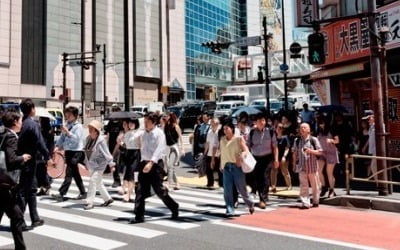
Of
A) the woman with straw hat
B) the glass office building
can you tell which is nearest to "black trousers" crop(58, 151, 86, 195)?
the woman with straw hat

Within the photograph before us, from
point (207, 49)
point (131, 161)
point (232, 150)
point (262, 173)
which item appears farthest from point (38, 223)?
point (207, 49)

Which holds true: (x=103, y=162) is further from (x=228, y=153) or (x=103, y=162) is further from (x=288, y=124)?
(x=288, y=124)

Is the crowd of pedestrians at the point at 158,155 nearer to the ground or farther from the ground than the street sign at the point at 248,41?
nearer to the ground

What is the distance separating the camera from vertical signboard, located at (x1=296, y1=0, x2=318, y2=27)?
1814 cm

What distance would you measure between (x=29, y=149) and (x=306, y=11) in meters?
13.8

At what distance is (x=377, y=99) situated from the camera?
10578 millimetres

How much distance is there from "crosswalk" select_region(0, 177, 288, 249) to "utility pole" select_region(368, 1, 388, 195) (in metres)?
2.78

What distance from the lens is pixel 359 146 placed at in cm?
1526

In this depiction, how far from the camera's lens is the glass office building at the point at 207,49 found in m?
81.9

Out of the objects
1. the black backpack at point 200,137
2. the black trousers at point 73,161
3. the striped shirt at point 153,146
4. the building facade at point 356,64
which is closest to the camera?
the striped shirt at point 153,146

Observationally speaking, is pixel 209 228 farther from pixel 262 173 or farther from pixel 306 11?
pixel 306 11

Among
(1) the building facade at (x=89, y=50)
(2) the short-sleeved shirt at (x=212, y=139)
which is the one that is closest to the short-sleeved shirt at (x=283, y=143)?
(2) the short-sleeved shirt at (x=212, y=139)

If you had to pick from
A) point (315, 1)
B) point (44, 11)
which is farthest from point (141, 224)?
point (44, 11)

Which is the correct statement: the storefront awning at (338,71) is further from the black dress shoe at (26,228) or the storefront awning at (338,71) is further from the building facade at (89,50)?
the building facade at (89,50)
